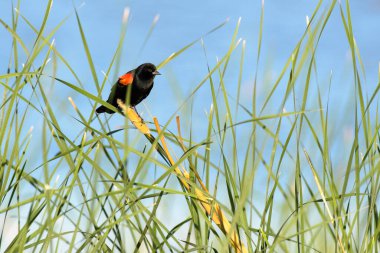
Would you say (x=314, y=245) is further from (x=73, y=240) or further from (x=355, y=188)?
(x=73, y=240)

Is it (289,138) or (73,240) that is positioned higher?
(289,138)

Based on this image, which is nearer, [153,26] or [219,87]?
[153,26]

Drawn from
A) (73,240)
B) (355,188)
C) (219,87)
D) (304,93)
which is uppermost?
(219,87)

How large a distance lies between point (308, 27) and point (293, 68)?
0.50ft

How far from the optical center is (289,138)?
1.62 meters

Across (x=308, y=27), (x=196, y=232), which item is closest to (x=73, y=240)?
(x=196, y=232)

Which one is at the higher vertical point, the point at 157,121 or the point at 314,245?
the point at 157,121

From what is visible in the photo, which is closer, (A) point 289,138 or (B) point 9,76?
(A) point 289,138

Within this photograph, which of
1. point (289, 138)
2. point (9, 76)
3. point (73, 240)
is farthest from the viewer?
point (9, 76)

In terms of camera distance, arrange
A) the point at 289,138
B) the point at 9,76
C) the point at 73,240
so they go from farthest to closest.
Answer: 1. the point at 9,76
2. the point at 289,138
3. the point at 73,240

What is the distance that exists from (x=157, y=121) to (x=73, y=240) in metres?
0.51

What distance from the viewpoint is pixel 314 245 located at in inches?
67.2

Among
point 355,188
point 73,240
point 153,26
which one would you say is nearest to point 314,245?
point 355,188

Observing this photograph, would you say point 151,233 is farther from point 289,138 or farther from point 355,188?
point 355,188
